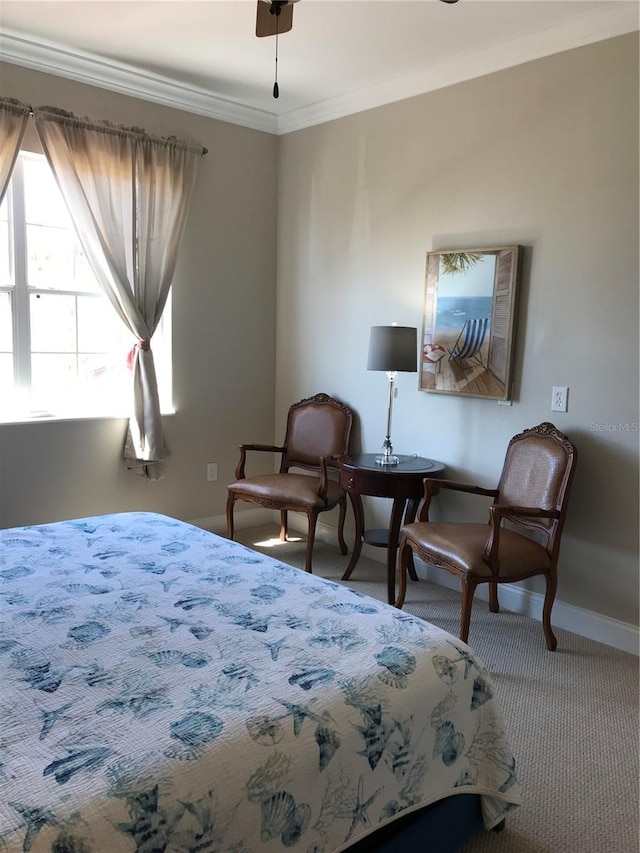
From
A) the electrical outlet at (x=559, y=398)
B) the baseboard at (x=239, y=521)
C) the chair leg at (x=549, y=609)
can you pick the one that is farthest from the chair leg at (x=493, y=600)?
the baseboard at (x=239, y=521)

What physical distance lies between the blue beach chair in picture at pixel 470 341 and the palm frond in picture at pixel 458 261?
0.28 metres

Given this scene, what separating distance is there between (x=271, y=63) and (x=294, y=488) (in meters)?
2.32

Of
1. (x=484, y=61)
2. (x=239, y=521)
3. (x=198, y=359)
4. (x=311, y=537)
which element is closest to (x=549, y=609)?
(x=311, y=537)

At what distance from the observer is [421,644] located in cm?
171

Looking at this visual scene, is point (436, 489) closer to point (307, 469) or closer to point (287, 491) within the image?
point (287, 491)

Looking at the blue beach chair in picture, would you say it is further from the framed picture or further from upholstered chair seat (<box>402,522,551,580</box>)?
upholstered chair seat (<box>402,522,551,580</box>)

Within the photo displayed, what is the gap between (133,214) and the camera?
12.5 feet

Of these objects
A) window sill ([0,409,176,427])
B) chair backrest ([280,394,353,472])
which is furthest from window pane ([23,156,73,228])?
chair backrest ([280,394,353,472])

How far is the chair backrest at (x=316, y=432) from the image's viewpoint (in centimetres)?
421

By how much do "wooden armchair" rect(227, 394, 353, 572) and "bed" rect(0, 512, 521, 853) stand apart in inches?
65.9

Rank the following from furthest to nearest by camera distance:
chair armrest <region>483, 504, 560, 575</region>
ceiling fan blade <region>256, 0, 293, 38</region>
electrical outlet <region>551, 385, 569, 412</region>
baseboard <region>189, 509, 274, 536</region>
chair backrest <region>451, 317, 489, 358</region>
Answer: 1. baseboard <region>189, 509, 274, 536</region>
2. chair backrest <region>451, 317, 489, 358</region>
3. electrical outlet <region>551, 385, 569, 412</region>
4. chair armrest <region>483, 504, 560, 575</region>
5. ceiling fan blade <region>256, 0, 293, 38</region>

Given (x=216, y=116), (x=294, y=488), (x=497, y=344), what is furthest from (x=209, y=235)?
(x=497, y=344)

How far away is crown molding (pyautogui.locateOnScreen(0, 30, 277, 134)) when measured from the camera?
336cm

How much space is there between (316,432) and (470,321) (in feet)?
4.25
